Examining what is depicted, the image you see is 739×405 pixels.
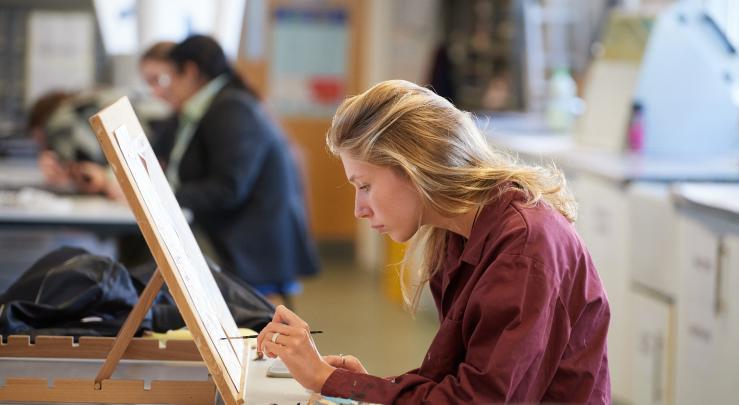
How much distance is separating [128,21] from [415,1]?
2.12 m

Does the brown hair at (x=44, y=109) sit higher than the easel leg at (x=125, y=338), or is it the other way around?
the easel leg at (x=125, y=338)

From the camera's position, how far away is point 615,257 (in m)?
3.83

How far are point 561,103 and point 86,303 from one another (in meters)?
3.70

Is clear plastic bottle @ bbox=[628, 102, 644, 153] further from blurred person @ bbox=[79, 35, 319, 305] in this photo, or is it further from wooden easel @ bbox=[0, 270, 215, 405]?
wooden easel @ bbox=[0, 270, 215, 405]

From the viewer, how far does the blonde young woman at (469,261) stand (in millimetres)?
1547

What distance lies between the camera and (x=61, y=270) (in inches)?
84.5

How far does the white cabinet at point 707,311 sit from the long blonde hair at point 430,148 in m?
1.47

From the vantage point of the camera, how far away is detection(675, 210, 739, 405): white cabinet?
3021 mm

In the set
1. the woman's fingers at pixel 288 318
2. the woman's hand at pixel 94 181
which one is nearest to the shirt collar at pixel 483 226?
the woman's fingers at pixel 288 318

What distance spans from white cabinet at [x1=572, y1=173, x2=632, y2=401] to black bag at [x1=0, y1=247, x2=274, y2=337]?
1840 mm

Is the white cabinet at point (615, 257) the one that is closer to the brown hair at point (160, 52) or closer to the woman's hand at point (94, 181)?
the brown hair at point (160, 52)

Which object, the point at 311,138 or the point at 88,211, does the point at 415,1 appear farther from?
the point at 88,211

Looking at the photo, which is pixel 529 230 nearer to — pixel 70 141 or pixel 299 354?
pixel 299 354

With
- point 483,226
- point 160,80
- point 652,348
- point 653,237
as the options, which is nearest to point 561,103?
point 653,237
